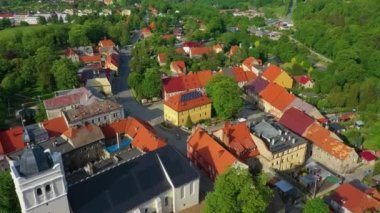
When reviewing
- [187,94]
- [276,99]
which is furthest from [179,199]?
[276,99]

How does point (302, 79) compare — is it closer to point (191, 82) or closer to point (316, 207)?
point (191, 82)

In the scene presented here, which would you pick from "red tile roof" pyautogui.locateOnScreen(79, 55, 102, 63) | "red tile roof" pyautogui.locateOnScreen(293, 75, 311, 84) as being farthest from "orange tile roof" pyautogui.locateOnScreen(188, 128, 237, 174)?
"red tile roof" pyautogui.locateOnScreen(79, 55, 102, 63)

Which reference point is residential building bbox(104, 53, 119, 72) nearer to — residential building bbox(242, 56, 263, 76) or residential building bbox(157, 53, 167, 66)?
residential building bbox(157, 53, 167, 66)

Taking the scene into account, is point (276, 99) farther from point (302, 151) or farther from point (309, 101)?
point (302, 151)

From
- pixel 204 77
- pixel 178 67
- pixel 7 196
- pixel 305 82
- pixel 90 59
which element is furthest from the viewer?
pixel 90 59

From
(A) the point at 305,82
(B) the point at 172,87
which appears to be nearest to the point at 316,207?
(B) the point at 172,87

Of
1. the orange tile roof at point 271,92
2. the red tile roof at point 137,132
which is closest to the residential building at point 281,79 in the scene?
the orange tile roof at point 271,92

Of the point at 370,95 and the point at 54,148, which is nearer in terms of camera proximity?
the point at 54,148
